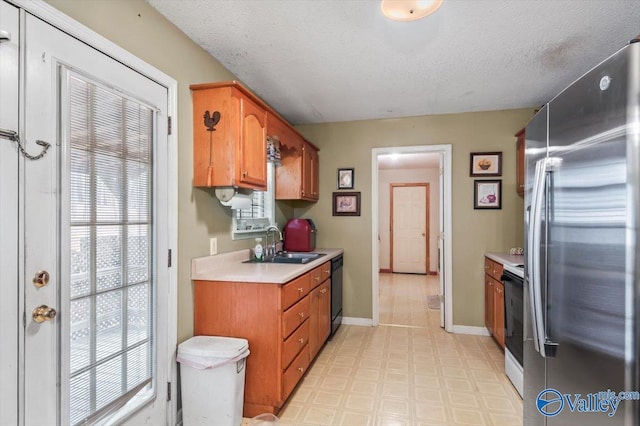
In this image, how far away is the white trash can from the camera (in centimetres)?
182

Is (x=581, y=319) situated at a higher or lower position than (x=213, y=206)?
lower

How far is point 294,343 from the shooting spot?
2248mm

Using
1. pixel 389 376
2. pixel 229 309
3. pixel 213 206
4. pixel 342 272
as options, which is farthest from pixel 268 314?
pixel 342 272

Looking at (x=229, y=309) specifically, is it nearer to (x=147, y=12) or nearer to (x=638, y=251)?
(x=147, y=12)

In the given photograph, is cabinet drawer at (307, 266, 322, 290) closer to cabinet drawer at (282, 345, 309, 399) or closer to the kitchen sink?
the kitchen sink

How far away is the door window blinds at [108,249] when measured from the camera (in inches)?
54.4

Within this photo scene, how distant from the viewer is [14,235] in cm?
116

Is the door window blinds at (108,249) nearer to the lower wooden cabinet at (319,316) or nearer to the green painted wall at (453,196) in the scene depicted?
the lower wooden cabinet at (319,316)

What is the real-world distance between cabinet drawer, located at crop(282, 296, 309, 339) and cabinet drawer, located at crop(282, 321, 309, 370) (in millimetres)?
46

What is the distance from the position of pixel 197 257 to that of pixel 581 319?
202 cm

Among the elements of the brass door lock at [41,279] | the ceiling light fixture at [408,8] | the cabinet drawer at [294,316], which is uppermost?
the ceiling light fixture at [408,8]

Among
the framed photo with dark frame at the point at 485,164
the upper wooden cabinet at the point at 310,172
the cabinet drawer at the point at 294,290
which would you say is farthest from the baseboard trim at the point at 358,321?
the framed photo with dark frame at the point at 485,164

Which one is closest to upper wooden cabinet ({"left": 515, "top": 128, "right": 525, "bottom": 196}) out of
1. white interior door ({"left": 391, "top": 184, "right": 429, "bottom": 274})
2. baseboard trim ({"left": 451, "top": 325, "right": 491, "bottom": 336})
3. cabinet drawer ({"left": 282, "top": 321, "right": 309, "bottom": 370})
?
baseboard trim ({"left": 451, "top": 325, "right": 491, "bottom": 336})

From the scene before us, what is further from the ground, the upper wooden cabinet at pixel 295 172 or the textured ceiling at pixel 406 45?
the textured ceiling at pixel 406 45
